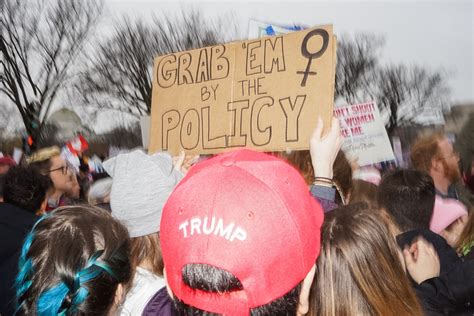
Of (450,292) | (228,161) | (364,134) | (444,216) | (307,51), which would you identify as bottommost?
(450,292)

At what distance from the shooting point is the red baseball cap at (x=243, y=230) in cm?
116

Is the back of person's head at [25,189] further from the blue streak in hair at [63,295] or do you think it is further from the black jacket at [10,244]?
the blue streak in hair at [63,295]

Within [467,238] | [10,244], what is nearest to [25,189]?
[10,244]

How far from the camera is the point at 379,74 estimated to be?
2720 centimetres

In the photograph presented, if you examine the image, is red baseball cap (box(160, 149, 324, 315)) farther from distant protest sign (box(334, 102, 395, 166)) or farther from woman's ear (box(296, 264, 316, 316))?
distant protest sign (box(334, 102, 395, 166))

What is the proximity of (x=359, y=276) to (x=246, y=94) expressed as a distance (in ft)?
4.88

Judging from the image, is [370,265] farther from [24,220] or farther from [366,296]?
[24,220]

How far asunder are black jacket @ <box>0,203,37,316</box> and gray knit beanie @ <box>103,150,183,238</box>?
905 millimetres

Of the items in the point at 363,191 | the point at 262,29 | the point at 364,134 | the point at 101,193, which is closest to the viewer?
the point at 262,29

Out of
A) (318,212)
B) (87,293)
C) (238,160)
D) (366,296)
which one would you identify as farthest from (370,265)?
(87,293)

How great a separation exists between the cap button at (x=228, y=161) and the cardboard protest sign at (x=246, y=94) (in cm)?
130

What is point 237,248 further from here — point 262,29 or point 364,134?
point 364,134

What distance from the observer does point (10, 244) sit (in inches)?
124

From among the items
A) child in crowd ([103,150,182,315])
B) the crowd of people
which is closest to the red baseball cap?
the crowd of people
